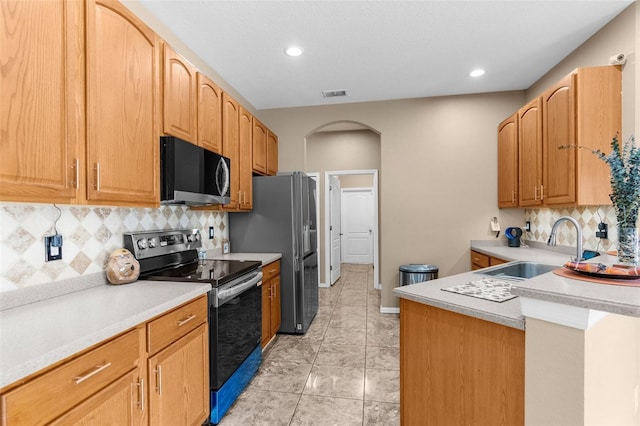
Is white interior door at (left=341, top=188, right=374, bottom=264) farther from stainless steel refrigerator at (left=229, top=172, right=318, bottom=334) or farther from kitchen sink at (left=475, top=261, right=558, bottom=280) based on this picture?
kitchen sink at (left=475, top=261, right=558, bottom=280)

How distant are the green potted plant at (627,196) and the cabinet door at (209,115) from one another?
2.35 metres

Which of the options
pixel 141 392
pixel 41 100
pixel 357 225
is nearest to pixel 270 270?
pixel 141 392

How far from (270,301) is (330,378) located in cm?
92

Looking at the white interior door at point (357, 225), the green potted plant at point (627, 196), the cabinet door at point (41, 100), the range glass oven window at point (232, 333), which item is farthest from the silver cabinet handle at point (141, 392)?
the white interior door at point (357, 225)

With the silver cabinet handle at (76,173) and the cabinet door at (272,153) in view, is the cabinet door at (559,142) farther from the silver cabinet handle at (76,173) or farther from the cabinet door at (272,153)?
the silver cabinet handle at (76,173)

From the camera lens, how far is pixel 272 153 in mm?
3846

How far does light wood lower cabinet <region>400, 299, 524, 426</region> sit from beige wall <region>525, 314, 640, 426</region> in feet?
0.21

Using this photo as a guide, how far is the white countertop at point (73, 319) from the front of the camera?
34.7 inches

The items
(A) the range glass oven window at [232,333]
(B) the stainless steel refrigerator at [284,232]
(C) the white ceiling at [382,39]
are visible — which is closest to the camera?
(A) the range glass oven window at [232,333]

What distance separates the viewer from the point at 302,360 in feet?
8.94

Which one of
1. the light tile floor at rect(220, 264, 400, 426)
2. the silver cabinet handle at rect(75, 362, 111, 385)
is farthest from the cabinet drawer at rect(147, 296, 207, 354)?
the light tile floor at rect(220, 264, 400, 426)

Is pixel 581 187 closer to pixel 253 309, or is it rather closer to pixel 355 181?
pixel 253 309

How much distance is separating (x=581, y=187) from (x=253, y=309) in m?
2.69

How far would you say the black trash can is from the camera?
11.7ft
